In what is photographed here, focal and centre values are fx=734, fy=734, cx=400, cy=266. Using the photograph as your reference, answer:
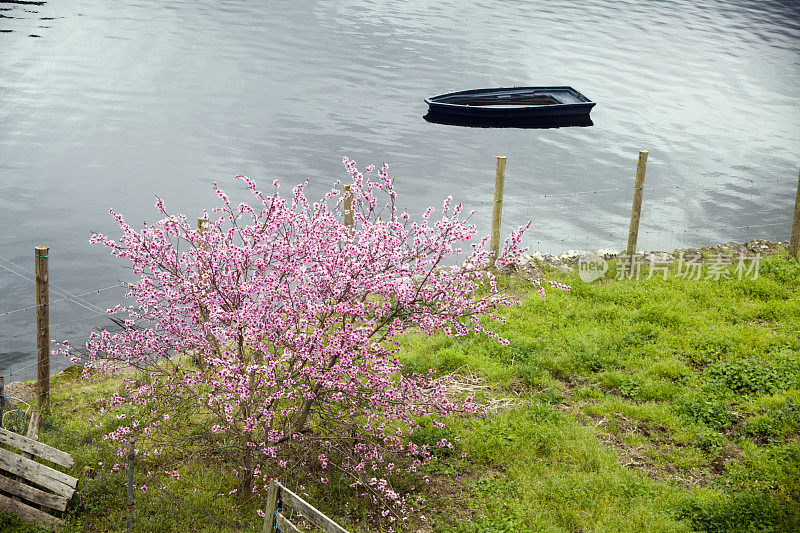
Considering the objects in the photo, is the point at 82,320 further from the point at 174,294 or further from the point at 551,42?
the point at 551,42

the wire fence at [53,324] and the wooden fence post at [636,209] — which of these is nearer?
the wire fence at [53,324]

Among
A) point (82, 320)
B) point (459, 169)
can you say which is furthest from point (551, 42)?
point (82, 320)

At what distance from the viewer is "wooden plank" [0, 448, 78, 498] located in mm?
8945

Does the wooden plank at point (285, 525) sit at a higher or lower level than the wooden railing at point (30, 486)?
higher

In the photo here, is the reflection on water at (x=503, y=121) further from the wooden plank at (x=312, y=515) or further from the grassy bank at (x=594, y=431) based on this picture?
the wooden plank at (x=312, y=515)

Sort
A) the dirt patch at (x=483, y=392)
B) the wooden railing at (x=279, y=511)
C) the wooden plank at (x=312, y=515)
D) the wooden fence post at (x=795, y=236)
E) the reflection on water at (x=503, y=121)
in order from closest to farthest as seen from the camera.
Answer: the wooden plank at (x=312, y=515) < the wooden railing at (x=279, y=511) < the dirt patch at (x=483, y=392) < the wooden fence post at (x=795, y=236) < the reflection on water at (x=503, y=121)

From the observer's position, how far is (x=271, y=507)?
8.03m

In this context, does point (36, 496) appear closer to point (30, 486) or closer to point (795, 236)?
point (30, 486)

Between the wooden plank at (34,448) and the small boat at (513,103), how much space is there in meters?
27.9

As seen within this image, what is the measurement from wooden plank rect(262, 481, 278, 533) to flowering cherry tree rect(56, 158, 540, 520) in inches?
45.5

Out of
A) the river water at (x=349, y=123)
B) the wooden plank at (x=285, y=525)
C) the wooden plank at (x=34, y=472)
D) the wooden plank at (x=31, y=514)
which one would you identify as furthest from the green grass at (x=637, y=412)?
the river water at (x=349, y=123)

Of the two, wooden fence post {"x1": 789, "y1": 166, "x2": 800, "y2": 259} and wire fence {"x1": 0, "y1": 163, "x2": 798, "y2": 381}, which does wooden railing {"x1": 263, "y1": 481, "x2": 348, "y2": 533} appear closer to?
wire fence {"x1": 0, "y1": 163, "x2": 798, "y2": 381}

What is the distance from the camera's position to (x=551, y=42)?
190 feet

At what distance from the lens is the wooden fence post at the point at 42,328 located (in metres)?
11.4
